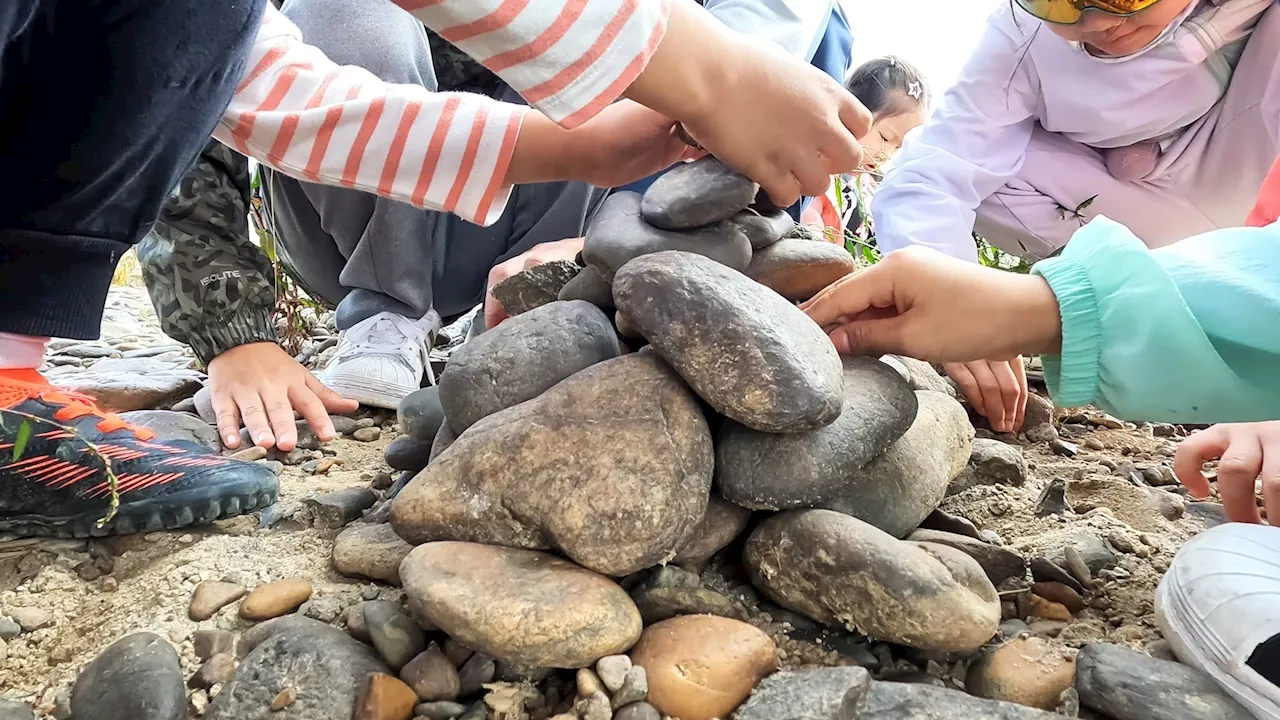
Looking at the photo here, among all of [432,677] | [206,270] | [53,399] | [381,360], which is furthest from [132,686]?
[206,270]

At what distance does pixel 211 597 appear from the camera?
0.88 metres

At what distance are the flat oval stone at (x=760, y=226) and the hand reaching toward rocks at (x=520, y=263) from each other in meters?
0.42

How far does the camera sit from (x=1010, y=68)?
2.11m

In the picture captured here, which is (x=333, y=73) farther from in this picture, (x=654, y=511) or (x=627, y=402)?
(x=654, y=511)

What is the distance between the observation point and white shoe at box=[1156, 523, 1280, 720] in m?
0.74

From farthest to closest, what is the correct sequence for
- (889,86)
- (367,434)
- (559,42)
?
1. (889,86)
2. (367,434)
3. (559,42)

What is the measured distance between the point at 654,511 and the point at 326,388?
1087 mm

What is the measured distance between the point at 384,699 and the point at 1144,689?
26.6 inches

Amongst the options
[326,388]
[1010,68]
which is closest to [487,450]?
[326,388]

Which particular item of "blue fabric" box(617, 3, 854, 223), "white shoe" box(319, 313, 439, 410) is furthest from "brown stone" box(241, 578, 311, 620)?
"blue fabric" box(617, 3, 854, 223)

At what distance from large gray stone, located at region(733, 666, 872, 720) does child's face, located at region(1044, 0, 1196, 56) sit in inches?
60.1

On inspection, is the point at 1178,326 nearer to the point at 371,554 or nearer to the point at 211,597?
the point at 371,554

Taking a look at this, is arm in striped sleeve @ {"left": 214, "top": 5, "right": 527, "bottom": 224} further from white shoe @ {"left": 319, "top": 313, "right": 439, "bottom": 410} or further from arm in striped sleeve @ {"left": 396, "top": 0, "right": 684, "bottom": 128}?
white shoe @ {"left": 319, "top": 313, "right": 439, "bottom": 410}

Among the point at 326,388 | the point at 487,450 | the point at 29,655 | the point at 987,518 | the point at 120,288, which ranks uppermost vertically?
the point at 487,450
